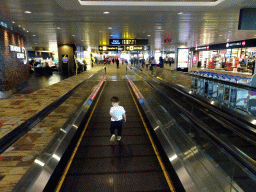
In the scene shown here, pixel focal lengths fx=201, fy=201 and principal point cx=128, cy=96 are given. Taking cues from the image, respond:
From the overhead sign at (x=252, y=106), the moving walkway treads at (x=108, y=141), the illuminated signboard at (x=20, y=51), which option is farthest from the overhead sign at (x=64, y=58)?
the overhead sign at (x=252, y=106)

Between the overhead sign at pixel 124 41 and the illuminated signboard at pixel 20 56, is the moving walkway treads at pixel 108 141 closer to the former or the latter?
the illuminated signboard at pixel 20 56

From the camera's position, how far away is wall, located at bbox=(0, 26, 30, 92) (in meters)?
9.88

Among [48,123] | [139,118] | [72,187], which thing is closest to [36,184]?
[72,187]

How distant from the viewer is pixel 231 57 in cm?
2798

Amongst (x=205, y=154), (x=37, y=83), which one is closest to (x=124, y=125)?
(x=205, y=154)

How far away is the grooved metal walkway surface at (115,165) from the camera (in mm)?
3288

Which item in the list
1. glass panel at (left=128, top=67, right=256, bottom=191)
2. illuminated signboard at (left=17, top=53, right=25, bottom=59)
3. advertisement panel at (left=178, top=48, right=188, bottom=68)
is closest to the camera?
glass panel at (left=128, top=67, right=256, bottom=191)

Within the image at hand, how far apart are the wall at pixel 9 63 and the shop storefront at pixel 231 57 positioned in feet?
64.0

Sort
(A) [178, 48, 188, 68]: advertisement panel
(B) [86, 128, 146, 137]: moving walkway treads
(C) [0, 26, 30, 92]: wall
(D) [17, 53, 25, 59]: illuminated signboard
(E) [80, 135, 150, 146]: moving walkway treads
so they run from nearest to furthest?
(E) [80, 135, 150, 146]: moving walkway treads < (B) [86, 128, 146, 137]: moving walkway treads < (C) [0, 26, 30, 92]: wall < (D) [17, 53, 25, 59]: illuminated signboard < (A) [178, 48, 188, 68]: advertisement panel

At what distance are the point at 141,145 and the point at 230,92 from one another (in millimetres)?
4896

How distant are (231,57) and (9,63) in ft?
89.4

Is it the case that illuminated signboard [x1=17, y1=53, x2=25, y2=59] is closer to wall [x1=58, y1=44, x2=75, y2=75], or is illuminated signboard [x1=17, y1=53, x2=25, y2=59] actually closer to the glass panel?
wall [x1=58, y1=44, x2=75, y2=75]

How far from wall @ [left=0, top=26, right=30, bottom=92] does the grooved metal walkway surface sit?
6693 mm

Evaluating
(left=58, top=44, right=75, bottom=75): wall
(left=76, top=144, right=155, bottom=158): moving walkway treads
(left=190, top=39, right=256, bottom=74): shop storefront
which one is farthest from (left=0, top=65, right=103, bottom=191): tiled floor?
(left=190, top=39, right=256, bottom=74): shop storefront
